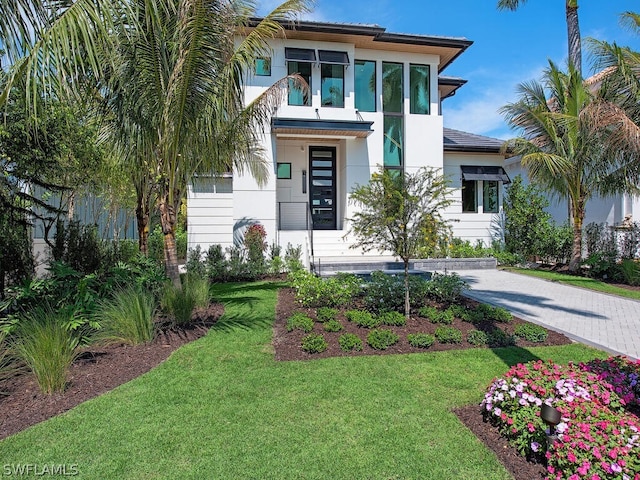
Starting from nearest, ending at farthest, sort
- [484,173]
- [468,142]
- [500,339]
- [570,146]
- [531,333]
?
[500,339] < [531,333] < [570,146] < [484,173] < [468,142]

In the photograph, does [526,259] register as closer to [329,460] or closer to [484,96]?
[484,96]

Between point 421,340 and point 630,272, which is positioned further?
point 630,272

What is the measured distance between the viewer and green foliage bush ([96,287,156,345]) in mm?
5348

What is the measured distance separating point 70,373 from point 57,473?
203cm

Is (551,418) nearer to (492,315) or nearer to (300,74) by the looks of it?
(492,315)

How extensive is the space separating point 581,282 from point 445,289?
6342 millimetres

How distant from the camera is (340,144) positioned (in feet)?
50.2

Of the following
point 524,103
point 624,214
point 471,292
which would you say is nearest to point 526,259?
point 624,214

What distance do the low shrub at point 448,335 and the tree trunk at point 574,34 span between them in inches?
518

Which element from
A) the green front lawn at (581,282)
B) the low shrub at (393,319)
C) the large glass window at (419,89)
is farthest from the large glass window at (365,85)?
the low shrub at (393,319)

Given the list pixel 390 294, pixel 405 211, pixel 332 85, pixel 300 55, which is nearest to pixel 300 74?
pixel 300 55

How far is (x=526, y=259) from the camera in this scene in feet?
48.4

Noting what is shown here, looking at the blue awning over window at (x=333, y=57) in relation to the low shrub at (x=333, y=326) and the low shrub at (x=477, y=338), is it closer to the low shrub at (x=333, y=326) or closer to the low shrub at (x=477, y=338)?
the low shrub at (x=333, y=326)

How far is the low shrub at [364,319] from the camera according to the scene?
6269mm
